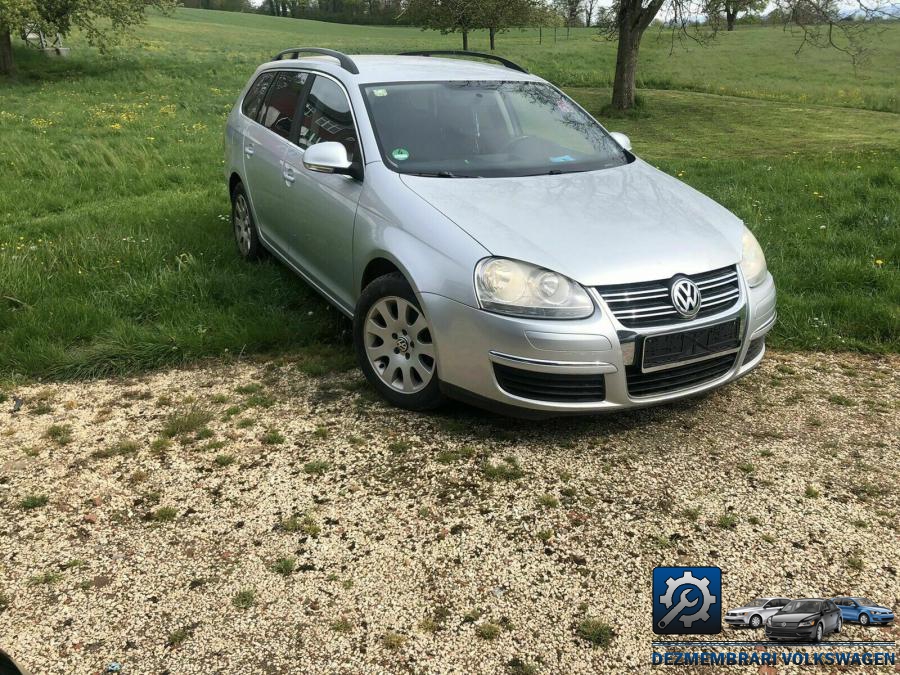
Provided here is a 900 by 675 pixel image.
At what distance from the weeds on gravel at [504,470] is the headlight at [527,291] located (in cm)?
70

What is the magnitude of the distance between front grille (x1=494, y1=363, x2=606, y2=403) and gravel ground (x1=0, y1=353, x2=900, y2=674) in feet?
1.03

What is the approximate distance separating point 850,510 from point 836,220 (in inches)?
192

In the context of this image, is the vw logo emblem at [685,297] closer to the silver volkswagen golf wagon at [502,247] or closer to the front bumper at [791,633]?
the silver volkswagen golf wagon at [502,247]

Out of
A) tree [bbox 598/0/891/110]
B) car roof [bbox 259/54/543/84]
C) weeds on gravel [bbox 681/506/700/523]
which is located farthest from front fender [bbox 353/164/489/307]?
tree [bbox 598/0/891/110]

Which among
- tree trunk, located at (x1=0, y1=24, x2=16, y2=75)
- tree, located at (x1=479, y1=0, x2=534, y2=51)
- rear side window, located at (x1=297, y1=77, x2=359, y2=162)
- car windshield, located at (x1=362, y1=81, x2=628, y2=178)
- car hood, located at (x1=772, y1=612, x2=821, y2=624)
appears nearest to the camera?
car hood, located at (x1=772, y1=612, x2=821, y2=624)

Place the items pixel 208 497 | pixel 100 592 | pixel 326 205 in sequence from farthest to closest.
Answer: pixel 326 205, pixel 208 497, pixel 100 592

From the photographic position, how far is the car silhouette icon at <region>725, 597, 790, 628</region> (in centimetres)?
256

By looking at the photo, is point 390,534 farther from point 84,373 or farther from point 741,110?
point 741,110

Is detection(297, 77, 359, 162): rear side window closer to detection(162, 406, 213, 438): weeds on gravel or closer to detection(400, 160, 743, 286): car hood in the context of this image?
detection(400, 160, 743, 286): car hood

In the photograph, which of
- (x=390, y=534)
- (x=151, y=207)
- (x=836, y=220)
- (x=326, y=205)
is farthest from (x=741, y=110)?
→ (x=390, y=534)

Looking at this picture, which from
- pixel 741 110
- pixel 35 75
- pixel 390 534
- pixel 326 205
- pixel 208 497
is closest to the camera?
pixel 390 534

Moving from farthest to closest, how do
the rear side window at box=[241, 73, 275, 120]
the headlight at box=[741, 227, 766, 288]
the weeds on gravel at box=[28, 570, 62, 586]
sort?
the rear side window at box=[241, 73, 275, 120] < the headlight at box=[741, 227, 766, 288] < the weeds on gravel at box=[28, 570, 62, 586]

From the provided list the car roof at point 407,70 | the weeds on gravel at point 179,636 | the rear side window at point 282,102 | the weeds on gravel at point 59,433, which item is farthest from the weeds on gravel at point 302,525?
the rear side window at point 282,102

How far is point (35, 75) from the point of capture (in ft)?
81.6
